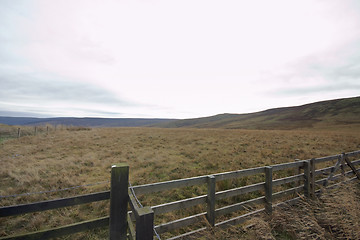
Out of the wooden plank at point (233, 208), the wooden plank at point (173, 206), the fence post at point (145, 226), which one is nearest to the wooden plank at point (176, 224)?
the wooden plank at point (173, 206)

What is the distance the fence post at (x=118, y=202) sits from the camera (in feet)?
7.99

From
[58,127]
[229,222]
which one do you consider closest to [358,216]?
[229,222]

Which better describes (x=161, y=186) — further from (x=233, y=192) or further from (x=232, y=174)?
(x=233, y=192)

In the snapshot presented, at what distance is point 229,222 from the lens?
435 centimetres

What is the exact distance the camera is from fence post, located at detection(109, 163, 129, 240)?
244 cm

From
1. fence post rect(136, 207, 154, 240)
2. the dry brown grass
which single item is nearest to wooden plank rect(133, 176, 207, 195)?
the dry brown grass

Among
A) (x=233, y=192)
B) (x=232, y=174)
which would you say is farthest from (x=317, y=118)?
(x=232, y=174)

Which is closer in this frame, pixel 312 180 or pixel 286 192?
pixel 286 192

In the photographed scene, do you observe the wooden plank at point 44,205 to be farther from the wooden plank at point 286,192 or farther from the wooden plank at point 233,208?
the wooden plank at point 286,192

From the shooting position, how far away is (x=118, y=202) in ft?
8.05

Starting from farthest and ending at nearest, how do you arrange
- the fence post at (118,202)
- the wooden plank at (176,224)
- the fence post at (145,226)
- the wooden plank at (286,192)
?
the wooden plank at (286,192) < the wooden plank at (176,224) < the fence post at (118,202) < the fence post at (145,226)

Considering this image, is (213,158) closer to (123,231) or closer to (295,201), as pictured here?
(295,201)

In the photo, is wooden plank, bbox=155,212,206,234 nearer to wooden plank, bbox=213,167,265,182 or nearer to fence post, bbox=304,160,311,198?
wooden plank, bbox=213,167,265,182

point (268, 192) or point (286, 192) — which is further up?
point (268, 192)
